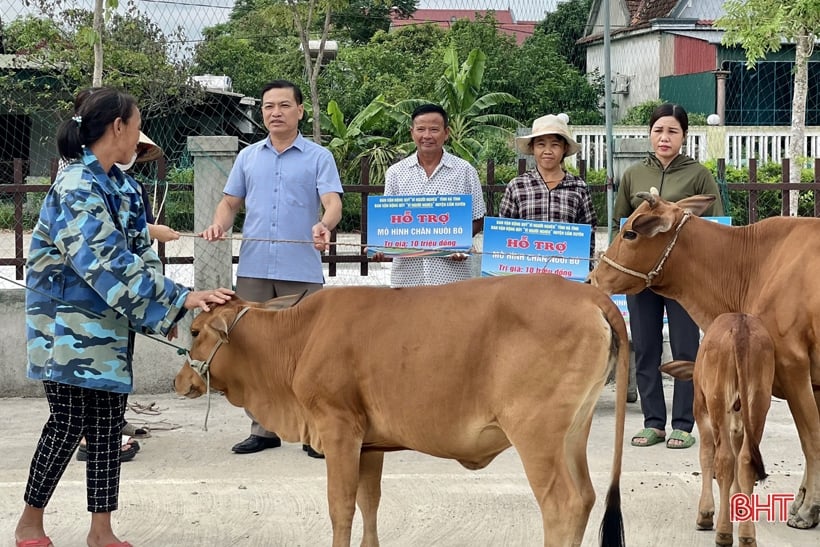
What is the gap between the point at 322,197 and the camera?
20.5 feet

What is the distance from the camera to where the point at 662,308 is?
21.7ft

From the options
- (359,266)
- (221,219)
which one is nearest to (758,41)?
(359,266)

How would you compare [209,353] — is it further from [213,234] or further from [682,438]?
[682,438]

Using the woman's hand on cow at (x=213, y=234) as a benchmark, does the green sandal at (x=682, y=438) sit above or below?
below

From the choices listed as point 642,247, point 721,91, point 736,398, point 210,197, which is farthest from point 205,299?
point 721,91

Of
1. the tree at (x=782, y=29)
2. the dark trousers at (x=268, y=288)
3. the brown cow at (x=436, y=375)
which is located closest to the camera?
the brown cow at (x=436, y=375)

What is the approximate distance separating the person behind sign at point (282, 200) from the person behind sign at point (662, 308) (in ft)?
6.24

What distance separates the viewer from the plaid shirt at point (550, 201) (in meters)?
6.56

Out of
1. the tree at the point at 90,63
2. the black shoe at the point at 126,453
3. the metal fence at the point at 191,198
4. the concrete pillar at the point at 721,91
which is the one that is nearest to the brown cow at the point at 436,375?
the black shoe at the point at 126,453

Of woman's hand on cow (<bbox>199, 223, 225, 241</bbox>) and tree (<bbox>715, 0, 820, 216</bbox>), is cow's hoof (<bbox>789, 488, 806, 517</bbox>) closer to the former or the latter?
woman's hand on cow (<bbox>199, 223, 225, 241</bbox>)

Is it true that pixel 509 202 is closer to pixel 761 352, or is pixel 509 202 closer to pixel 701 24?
pixel 761 352

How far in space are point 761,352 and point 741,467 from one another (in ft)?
1.73

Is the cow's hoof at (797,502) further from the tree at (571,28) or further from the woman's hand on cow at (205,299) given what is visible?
the tree at (571,28)

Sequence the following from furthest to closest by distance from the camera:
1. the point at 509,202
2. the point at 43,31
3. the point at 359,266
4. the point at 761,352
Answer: the point at 43,31, the point at 359,266, the point at 509,202, the point at 761,352
